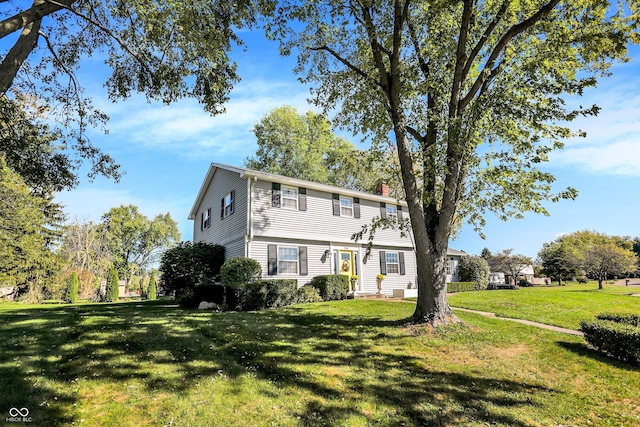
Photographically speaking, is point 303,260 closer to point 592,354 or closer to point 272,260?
point 272,260

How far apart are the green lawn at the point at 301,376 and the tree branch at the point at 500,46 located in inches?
251

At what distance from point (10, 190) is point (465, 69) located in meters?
25.0

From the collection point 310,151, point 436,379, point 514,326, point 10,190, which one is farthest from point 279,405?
point 310,151

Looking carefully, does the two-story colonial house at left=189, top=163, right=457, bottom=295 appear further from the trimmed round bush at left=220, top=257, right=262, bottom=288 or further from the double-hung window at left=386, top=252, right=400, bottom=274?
the trimmed round bush at left=220, top=257, right=262, bottom=288

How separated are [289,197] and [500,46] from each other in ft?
36.3

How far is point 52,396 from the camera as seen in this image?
460 centimetres

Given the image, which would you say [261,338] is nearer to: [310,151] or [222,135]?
[222,135]

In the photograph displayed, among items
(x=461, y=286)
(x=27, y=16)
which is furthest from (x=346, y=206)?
(x=27, y=16)

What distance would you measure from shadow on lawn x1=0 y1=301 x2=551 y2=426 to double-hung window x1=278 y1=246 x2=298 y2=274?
7657mm

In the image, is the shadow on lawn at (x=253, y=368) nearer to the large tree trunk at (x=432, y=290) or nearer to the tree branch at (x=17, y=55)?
the large tree trunk at (x=432, y=290)

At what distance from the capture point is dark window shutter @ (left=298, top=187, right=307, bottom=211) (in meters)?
17.6

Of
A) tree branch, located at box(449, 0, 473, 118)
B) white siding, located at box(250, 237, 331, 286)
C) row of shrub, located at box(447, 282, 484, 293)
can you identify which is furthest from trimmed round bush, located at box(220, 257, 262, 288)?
row of shrub, located at box(447, 282, 484, 293)

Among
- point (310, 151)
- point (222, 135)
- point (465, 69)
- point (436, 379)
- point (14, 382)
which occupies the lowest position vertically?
point (436, 379)

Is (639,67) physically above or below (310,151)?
below
